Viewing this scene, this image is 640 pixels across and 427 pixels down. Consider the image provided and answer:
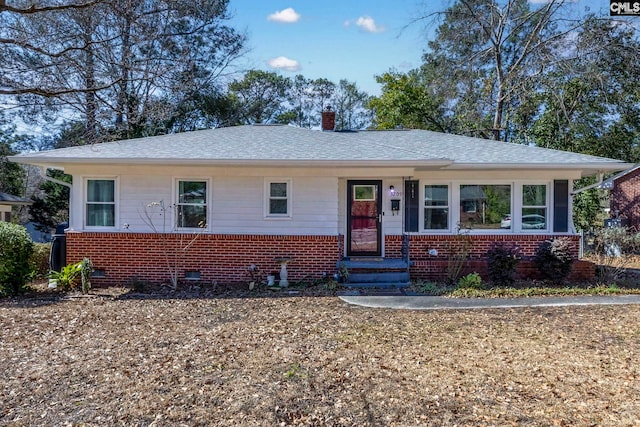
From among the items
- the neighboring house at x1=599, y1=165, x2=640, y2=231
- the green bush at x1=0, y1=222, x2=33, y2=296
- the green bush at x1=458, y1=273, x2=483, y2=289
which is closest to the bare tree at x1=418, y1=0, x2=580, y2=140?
the neighboring house at x1=599, y1=165, x2=640, y2=231

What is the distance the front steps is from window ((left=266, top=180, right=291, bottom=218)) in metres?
1.74

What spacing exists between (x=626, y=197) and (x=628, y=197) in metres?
0.16

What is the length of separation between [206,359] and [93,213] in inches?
263

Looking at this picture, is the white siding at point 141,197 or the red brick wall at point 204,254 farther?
the white siding at point 141,197

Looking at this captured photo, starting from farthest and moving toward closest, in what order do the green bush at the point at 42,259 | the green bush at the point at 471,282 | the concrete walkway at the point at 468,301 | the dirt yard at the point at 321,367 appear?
the green bush at the point at 42,259 → the green bush at the point at 471,282 → the concrete walkway at the point at 468,301 → the dirt yard at the point at 321,367

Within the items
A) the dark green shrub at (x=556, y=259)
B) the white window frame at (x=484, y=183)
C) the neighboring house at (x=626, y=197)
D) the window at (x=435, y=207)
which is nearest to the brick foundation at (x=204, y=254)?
the dark green shrub at (x=556, y=259)

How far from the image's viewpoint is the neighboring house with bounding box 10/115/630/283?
10359 mm

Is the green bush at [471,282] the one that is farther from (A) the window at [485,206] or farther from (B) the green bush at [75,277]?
(B) the green bush at [75,277]

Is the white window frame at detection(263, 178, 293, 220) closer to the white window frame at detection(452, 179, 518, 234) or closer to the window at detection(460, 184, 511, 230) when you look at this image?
the white window frame at detection(452, 179, 518, 234)

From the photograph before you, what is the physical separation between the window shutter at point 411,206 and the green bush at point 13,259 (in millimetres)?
8162

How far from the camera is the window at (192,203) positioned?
34.8 ft

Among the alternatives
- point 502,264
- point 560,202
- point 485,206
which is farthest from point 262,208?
point 560,202

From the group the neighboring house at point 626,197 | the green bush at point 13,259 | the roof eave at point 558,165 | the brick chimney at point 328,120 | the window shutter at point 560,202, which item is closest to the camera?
the green bush at point 13,259

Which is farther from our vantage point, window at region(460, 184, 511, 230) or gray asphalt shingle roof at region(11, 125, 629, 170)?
window at region(460, 184, 511, 230)
